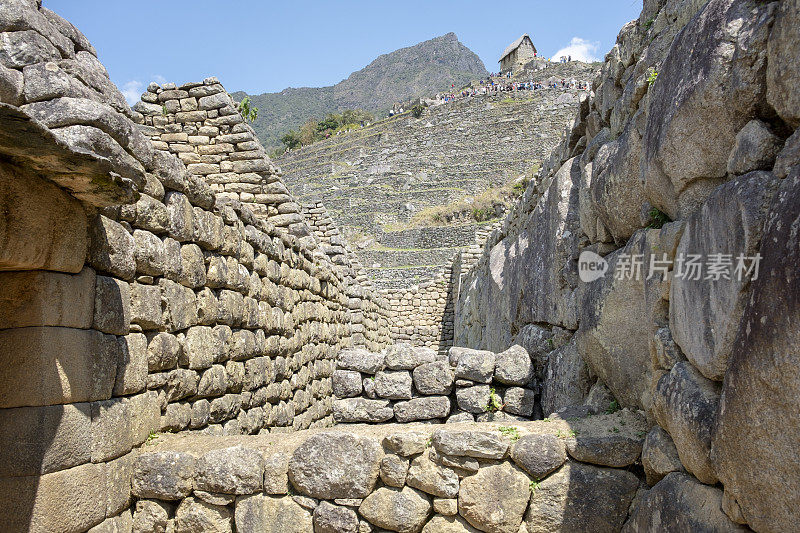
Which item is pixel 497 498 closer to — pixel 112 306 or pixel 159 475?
pixel 159 475

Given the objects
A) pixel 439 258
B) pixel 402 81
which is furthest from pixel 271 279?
pixel 402 81

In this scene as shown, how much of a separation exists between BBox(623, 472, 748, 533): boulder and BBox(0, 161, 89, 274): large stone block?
3.47 metres

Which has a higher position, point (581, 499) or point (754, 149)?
point (754, 149)

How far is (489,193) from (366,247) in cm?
1167

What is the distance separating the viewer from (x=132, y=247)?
383 centimetres

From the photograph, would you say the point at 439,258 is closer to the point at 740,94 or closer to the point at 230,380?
the point at 230,380

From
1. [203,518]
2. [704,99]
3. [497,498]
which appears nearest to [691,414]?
[497,498]

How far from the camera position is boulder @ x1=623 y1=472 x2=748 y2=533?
92.4 inches

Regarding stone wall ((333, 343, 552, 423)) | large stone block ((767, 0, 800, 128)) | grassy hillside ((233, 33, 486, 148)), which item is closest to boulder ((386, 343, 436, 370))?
stone wall ((333, 343, 552, 423))

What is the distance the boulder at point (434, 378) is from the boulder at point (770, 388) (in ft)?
9.83

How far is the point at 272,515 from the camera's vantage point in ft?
12.1

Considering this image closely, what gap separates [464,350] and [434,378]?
0.38 m

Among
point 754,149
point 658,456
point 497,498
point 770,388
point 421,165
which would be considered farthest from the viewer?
point 421,165

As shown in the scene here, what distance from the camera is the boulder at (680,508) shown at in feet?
7.70
